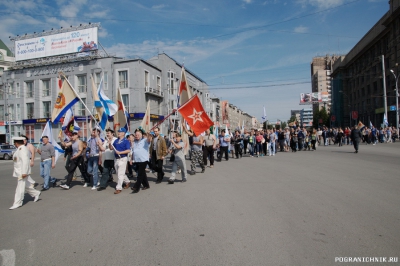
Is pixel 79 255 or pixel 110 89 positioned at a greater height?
pixel 110 89

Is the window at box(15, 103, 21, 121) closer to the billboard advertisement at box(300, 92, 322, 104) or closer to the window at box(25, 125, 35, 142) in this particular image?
the window at box(25, 125, 35, 142)

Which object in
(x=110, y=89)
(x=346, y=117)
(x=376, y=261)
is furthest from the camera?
(x=346, y=117)

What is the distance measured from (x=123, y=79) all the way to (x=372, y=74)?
39580 mm

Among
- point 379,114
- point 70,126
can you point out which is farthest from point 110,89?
point 379,114

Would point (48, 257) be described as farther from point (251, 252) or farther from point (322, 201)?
point (322, 201)

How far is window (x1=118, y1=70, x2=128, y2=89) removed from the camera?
3678cm

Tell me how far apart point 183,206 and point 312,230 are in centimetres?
263

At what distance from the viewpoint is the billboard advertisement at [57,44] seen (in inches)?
1491

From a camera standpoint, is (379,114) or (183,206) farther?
(379,114)

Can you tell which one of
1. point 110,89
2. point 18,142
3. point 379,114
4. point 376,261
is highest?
point 110,89

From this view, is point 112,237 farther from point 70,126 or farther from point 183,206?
point 70,126

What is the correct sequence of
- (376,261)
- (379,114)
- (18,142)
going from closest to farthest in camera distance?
(376,261)
(18,142)
(379,114)

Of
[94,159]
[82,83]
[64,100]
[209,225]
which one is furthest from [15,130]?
[209,225]

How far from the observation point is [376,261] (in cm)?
334
